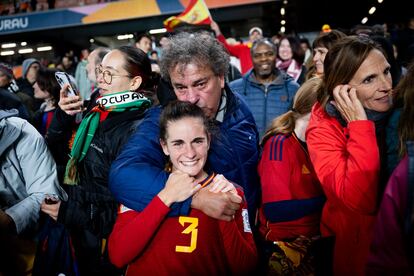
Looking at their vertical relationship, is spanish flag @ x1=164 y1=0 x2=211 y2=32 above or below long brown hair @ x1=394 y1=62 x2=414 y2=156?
above

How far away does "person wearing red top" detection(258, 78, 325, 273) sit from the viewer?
216 centimetres

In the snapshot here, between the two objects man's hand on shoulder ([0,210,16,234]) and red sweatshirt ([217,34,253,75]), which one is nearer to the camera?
man's hand on shoulder ([0,210,16,234])

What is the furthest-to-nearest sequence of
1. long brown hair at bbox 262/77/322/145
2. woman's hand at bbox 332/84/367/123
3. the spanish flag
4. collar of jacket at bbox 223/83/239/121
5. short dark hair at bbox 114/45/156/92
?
1. the spanish flag
2. short dark hair at bbox 114/45/156/92
3. long brown hair at bbox 262/77/322/145
4. collar of jacket at bbox 223/83/239/121
5. woman's hand at bbox 332/84/367/123

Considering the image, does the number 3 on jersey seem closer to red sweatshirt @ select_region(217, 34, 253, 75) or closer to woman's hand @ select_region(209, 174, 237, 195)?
woman's hand @ select_region(209, 174, 237, 195)

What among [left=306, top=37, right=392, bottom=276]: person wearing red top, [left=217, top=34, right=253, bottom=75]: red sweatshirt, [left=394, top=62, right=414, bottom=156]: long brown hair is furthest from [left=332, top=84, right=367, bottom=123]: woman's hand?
[left=217, top=34, right=253, bottom=75]: red sweatshirt

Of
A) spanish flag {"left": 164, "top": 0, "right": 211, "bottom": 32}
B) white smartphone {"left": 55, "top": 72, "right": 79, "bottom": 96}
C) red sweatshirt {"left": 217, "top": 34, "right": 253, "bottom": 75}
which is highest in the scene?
spanish flag {"left": 164, "top": 0, "right": 211, "bottom": 32}

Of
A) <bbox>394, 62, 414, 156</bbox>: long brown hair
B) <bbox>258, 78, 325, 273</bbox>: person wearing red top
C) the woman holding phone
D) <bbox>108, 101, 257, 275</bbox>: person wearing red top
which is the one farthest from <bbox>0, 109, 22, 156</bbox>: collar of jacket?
<bbox>394, 62, 414, 156</bbox>: long brown hair

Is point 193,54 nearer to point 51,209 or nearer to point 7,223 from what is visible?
point 51,209

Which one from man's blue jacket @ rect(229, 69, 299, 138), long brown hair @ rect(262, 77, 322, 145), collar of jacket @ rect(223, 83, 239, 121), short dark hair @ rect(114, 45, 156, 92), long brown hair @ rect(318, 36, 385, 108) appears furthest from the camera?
man's blue jacket @ rect(229, 69, 299, 138)

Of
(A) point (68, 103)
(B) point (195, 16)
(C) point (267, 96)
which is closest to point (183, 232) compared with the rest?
(A) point (68, 103)

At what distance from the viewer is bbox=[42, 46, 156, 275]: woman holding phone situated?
2.17 metres

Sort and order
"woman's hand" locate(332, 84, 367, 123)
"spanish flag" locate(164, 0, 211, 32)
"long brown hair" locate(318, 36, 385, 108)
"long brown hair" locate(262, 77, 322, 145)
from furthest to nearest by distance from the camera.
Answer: "spanish flag" locate(164, 0, 211, 32) → "long brown hair" locate(262, 77, 322, 145) → "long brown hair" locate(318, 36, 385, 108) → "woman's hand" locate(332, 84, 367, 123)

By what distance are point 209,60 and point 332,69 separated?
0.65 m

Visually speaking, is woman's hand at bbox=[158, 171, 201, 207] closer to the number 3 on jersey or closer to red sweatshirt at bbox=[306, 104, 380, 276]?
the number 3 on jersey
